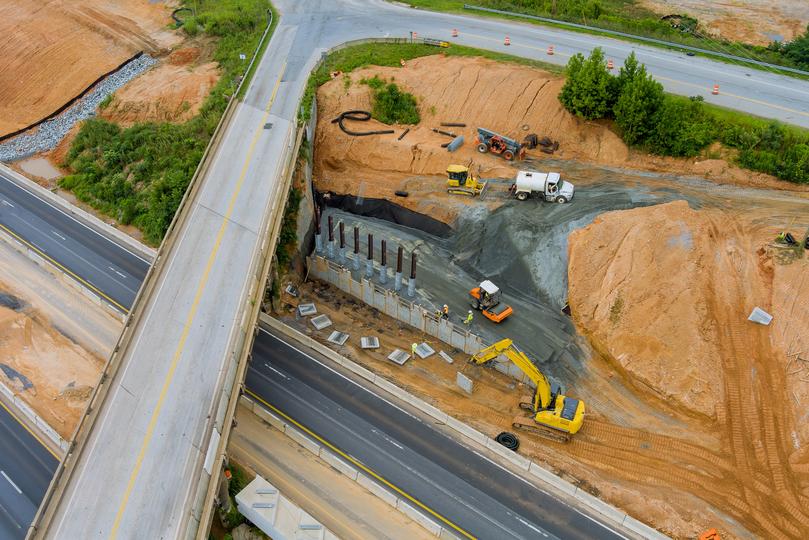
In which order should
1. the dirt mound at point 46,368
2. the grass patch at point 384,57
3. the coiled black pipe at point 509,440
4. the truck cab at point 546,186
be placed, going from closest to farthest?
the coiled black pipe at point 509,440
the dirt mound at point 46,368
the truck cab at point 546,186
the grass patch at point 384,57

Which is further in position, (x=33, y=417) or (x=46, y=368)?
(x=46, y=368)

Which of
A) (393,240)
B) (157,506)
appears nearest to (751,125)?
(393,240)

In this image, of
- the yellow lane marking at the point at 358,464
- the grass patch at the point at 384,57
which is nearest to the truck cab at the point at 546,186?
the grass patch at the point at 384,57

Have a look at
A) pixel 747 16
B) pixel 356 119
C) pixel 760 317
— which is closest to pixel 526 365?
pixel 760 317

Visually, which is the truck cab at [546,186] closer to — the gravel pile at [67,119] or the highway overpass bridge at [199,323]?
the highway overpass bridge at [199,323]

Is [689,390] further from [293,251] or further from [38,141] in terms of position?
[38,141]

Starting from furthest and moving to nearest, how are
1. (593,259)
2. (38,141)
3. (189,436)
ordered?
1. (38,141)
2. (593,259)
3. (189,436)

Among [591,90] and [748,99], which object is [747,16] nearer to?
[748,99]
